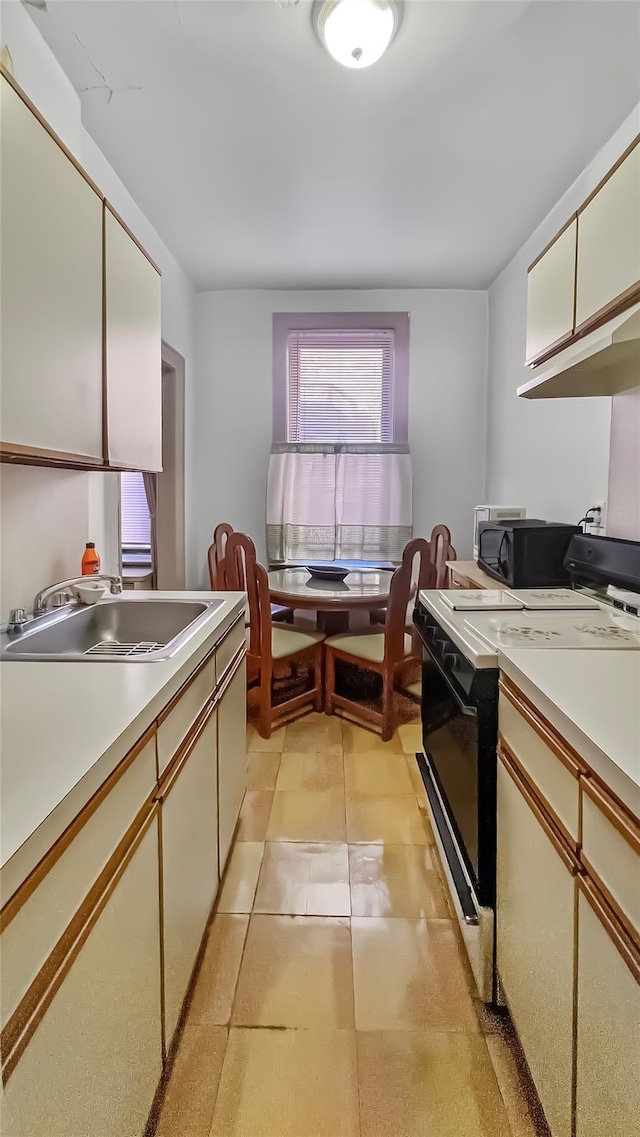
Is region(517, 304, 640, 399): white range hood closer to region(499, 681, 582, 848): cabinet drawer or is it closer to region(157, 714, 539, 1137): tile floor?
region(499, 681, 582, 848): cabinet drawer

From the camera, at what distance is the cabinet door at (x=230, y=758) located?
63.9 inches

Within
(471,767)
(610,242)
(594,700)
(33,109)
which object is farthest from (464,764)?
(33,109)

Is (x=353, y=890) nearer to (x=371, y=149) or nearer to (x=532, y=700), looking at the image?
(x=532, y=700)

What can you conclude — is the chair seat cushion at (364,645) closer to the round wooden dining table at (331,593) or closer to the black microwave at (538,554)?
the round wooden dining table at (331,593)

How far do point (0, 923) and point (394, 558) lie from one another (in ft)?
11.4

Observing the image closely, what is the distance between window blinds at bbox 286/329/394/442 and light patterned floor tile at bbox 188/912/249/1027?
120 inches

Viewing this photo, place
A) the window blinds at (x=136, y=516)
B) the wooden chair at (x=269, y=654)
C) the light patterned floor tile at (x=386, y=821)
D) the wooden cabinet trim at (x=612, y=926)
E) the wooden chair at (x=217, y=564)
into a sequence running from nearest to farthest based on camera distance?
1. the wooden cabinet trim at (x=612, y=926)
2. the light patterned floor tile at (x=386, y=821)
3. the wooden chair at (x=269, y=654)
4. the wooden chair at (x=217, y=564)
5. the window blinds at (x=136, y=516)

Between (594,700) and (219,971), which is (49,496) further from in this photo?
(594,700)

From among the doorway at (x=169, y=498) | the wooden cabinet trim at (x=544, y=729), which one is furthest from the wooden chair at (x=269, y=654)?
the wooden cabinet trim at (x=544, y=729)

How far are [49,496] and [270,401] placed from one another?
96.3 inches

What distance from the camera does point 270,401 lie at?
13.0 ft

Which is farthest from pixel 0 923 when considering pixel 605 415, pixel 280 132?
pixel 280 132

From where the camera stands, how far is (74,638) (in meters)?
1.66

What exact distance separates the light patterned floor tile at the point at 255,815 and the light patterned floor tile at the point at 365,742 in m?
0.53
